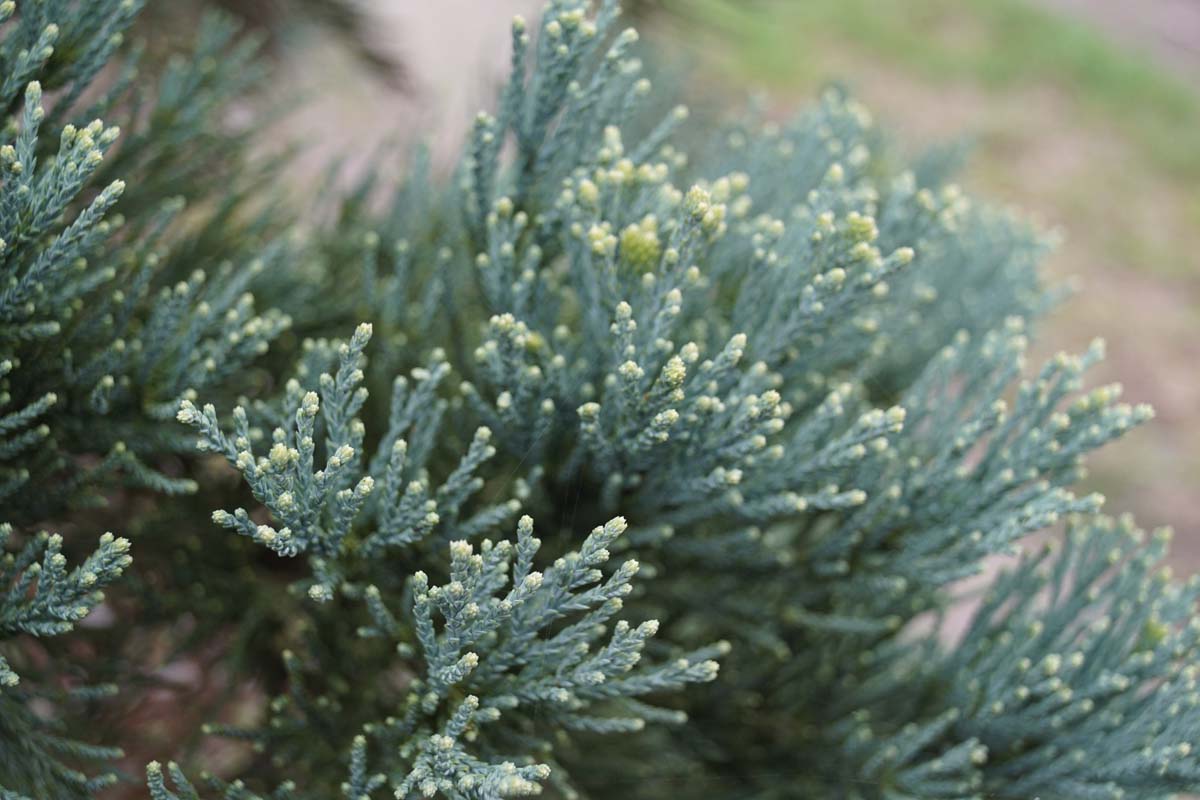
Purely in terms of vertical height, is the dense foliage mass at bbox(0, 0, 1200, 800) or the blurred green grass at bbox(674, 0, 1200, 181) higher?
the blurred green grass at bbox(674, 0, 1200, 181)

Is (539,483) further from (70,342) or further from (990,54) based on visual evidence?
(990,54)

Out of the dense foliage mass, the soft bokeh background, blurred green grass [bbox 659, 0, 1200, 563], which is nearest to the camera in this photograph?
the dense foliage mass

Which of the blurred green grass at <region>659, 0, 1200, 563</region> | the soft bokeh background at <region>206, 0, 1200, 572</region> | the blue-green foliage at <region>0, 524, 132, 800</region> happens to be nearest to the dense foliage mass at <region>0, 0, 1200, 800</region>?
the blue-green foliage at <region>0, 524, 132, 800</region>

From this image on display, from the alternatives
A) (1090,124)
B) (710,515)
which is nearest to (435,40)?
(1090,124)

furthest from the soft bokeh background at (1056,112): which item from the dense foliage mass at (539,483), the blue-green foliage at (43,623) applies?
the blue-green foliage at (43,623)

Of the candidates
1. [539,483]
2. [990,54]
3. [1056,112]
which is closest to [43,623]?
[539,483]

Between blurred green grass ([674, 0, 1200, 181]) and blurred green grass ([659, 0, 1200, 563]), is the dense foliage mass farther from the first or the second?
blurred green grass ([674, 0, 1200, 181])
